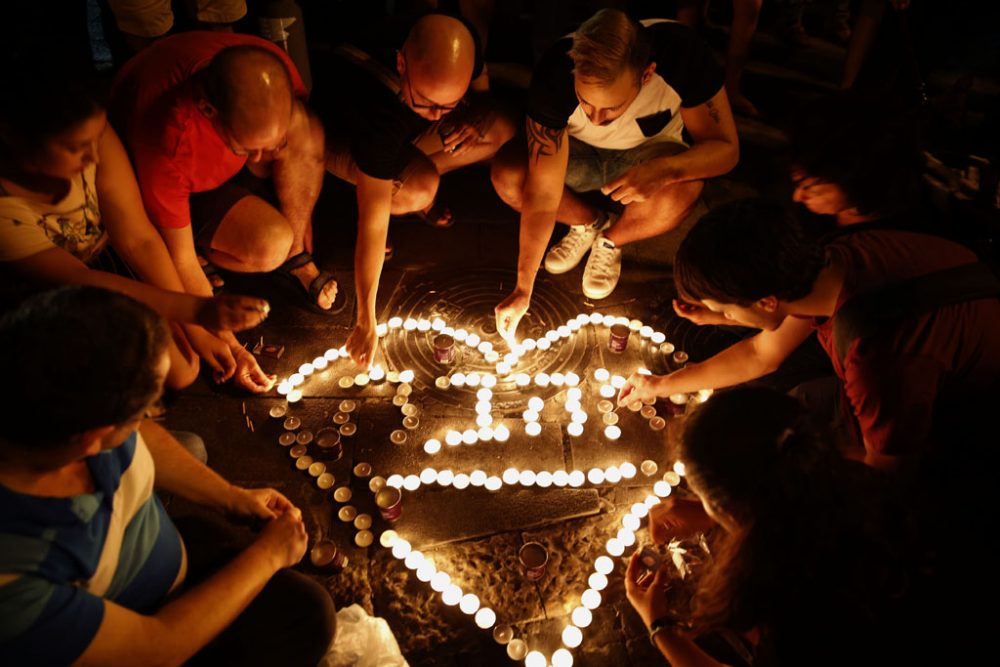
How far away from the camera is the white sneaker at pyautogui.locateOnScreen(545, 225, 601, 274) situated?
13.7 feet

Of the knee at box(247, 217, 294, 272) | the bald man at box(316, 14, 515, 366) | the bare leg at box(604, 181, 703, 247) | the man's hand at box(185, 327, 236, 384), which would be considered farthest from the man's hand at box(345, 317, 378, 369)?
the bare leg at box(604, 181, 703, 247)

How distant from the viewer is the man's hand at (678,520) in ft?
8.28

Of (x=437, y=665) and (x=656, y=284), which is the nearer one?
(x=437, y=665)

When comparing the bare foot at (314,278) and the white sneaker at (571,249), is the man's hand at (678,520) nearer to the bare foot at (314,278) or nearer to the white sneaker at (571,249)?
the white sneaker at (571,249)

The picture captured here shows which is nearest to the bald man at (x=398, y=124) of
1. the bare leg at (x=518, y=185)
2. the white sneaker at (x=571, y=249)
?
the bare leg at (x=518, y=185)

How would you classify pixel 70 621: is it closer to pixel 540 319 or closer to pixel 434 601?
pixel 434 601

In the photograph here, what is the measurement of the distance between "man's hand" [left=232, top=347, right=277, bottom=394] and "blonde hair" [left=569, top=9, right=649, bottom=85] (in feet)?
7.34

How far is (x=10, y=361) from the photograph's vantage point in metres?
1.25

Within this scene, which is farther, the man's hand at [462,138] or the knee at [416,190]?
the man's hand at [462,138]

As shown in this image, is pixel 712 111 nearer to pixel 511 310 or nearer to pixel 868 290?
pixel 511 310

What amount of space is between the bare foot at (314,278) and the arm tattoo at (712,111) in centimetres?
245

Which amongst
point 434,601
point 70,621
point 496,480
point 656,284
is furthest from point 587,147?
point 70,621

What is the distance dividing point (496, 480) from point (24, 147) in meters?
2.33

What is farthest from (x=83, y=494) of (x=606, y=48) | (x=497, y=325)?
(x=606, y=48)
